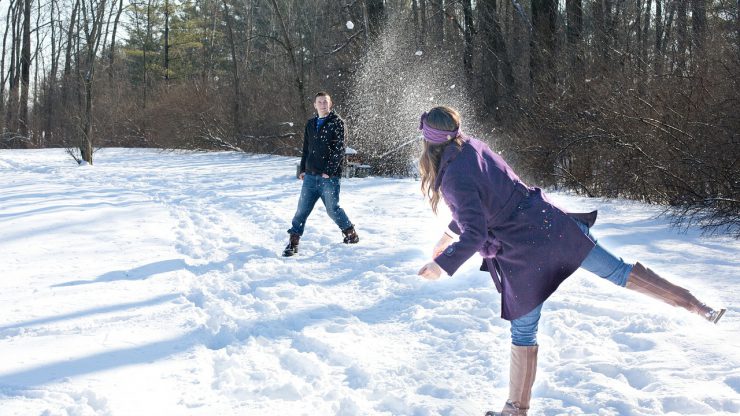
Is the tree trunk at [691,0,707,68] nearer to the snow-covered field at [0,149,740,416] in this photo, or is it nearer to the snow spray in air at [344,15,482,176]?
the snow-covered field at [0,149,740,416]

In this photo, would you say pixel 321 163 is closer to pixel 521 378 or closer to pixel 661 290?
pixel 521 378

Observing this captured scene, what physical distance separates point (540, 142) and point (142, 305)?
932cm

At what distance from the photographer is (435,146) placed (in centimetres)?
290

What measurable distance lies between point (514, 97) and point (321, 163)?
9.71m

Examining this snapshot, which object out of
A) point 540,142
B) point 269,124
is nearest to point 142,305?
point 540,142

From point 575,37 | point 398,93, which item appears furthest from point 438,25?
point 575,37

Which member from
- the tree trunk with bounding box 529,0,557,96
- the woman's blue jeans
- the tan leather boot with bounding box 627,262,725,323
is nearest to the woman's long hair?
the woman's blue jeans

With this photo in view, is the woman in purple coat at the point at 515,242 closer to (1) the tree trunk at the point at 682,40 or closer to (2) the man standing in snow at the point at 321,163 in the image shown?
(2) the man standing in snow at the point at 321,163

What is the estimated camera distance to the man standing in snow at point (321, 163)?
6.80 metres

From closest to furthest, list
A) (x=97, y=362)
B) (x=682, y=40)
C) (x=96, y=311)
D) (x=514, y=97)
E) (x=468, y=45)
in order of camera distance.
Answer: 1. (x=97, y=362)
2. (x=96, y=311)
3. (x=682, y=40)
4. (x=514, y=97)
5. (x=468, y=45)

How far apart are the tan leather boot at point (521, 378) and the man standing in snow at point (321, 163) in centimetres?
411

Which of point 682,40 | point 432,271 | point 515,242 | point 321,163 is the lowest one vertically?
point 432,271

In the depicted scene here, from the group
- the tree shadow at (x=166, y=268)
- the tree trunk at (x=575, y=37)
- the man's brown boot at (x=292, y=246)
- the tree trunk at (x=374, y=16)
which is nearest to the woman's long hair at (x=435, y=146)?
the tree shadow at (x=166, y=268)

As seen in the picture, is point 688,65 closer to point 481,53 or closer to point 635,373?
point 635,373
